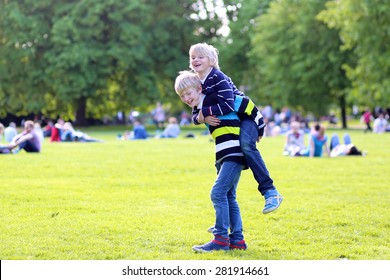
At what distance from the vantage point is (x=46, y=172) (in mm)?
16406

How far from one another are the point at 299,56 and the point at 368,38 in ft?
28.6

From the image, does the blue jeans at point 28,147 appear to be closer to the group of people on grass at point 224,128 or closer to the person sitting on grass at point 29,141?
the person sitting on grass at point 29,141

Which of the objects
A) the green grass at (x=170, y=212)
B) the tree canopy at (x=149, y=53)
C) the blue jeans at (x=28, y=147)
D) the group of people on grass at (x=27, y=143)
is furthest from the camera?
the tree canopy at (x=149, y=53)

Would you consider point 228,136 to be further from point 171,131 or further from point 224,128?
point 171,131

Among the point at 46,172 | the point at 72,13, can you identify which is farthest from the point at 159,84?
the point at 46,172

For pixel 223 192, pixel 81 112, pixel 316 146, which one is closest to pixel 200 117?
pixel 223 192

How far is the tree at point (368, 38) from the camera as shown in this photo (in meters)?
42.6

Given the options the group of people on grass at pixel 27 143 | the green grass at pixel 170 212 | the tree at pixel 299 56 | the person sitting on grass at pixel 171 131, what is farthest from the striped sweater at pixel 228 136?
the tree at pixel 299 56

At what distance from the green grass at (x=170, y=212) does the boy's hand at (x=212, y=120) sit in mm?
1321

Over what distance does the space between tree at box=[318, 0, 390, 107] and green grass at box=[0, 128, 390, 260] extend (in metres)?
25.5

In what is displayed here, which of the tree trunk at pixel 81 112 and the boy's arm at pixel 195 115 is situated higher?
the boy's arm at pixel 195 115

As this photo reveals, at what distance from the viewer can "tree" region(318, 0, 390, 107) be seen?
42625 millimetres

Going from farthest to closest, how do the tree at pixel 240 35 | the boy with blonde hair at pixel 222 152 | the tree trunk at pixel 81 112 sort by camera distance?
the tree at pixel 240 35 → the tree trunk at pixel 81 112 → the boy with blonde hair at pixel 222 152
